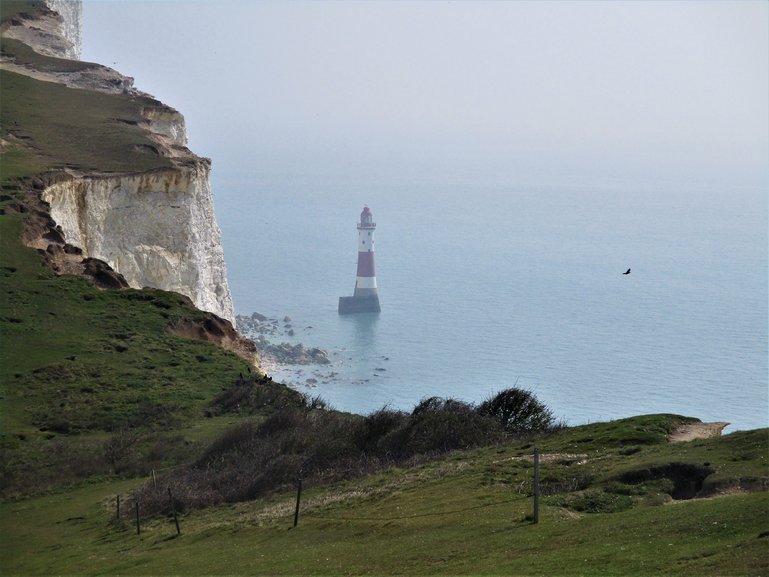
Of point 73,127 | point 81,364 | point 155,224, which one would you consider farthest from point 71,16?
point 81,364

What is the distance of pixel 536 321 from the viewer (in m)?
138

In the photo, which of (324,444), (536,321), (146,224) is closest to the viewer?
(324,444)

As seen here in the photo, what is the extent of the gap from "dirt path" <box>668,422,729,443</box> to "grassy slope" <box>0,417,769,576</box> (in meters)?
0.73

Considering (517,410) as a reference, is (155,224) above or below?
above

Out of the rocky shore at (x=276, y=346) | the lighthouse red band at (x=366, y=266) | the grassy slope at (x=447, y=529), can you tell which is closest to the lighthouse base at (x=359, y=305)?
the lighthouse red band at (x=366, y=266)

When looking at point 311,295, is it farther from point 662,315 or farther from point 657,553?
point 657,553

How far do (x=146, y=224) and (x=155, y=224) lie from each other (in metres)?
0.45

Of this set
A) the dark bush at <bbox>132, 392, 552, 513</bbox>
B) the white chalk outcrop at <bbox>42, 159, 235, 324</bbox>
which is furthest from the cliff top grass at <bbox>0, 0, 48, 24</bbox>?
the dark bush at <bbox>132, 392, 552, 513</bbox>

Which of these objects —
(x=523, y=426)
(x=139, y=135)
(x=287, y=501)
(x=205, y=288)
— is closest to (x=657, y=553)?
(x=287, y=501)

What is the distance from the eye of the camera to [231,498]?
26562 mm

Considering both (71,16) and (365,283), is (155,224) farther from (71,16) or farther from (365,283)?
(365,283)

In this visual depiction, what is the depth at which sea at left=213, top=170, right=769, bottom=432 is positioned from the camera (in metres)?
106

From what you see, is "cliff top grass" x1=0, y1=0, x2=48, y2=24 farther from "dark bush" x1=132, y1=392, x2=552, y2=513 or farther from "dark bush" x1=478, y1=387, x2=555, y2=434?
"dark bush" x1=478, y1=387, x2=555, y2=434

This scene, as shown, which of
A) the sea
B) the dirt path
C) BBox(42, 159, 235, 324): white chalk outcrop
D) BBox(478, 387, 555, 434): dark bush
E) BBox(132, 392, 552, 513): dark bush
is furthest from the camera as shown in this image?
the sea
